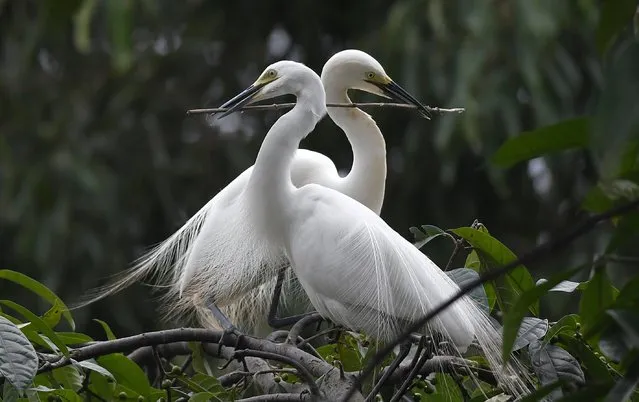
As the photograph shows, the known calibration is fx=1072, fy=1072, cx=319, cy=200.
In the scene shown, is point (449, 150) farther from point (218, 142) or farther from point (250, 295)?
point (250, 295)

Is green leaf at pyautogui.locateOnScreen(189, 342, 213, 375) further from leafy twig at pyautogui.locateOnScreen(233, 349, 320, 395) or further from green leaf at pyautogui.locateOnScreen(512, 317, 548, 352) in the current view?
green leaf at pyautogui.locateOnScreen(512, 317, 548, 352)

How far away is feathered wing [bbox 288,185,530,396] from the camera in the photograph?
1.83 metres

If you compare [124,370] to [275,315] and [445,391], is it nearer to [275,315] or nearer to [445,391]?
[445,391]

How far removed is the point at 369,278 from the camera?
194 centimetres

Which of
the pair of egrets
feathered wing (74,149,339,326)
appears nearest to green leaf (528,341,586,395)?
the pair of egrets

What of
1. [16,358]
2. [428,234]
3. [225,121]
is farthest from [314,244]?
[225,121]

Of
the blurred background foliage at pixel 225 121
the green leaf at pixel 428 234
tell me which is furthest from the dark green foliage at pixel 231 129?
the green leaf at pixel 428 234

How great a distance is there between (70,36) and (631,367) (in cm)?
487

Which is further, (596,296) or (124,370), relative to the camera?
(124,370)

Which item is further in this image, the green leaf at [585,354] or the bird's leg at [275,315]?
the bird's leg at [275,315]

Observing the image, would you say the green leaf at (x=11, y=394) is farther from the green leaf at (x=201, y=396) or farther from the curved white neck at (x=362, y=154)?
the curved white neck at (x=362, y=154)

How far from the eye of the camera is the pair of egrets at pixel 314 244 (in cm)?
191

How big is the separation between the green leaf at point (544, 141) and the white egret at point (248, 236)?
1514 millimetres

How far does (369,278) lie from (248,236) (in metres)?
0.42
